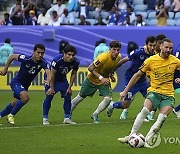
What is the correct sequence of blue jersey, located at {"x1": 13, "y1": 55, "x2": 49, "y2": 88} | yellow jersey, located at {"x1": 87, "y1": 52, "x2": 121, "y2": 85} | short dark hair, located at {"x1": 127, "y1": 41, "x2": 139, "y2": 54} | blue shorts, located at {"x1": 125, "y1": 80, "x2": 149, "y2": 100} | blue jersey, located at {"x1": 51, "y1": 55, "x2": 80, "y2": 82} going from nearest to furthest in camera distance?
blue jersey, located at {"x1": 51, "y1": 55, "x2": 80, "y2": 82} < blue jersey, located at {"x1": 13, "y1": 55, "x2": 49, "y2": 88} < yellow jersey, located at {"x1": 87, "y1": 52, "x2": 121, "y2": 85} < blue shorts, located at {"x1": 125, "y1": 80, "x2": 149, "y2": 100} < short dark hair, located at {"x1": 127, "y1": 41, "x2": 139, "y2": 54}

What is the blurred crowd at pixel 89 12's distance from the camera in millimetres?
33000

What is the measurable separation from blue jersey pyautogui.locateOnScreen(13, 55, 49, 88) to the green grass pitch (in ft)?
3.33

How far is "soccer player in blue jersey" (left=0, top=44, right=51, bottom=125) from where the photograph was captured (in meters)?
17.6

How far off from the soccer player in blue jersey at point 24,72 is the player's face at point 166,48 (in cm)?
430

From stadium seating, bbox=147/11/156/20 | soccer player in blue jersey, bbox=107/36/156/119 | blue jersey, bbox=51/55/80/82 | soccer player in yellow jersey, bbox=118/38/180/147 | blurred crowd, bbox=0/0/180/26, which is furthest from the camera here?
stadium seating, bbox=147/11/156/20

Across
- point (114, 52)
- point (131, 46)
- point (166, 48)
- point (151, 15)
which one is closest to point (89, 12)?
point (151, 15)

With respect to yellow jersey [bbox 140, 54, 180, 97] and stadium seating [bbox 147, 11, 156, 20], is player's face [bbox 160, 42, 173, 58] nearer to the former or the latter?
yellow jersey [bbox 140, 54, 180, 97]

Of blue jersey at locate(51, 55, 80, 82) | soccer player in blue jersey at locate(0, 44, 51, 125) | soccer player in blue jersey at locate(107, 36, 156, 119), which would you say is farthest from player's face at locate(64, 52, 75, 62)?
soccer player in blue jersey at locate(107, 36, 156, 119)

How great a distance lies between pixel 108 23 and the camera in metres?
33.5

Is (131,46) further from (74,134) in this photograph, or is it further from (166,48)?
(166,48)

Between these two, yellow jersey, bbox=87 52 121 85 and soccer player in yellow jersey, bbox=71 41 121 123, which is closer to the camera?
A: soccer player in yellow jersey, bbox=71 41 121 123

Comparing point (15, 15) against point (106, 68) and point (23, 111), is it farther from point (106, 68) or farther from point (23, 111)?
point (106, 68)

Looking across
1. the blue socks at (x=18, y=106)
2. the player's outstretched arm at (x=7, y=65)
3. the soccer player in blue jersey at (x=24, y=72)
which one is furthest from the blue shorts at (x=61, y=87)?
the player's outstretched arm at (x=7, y=65)

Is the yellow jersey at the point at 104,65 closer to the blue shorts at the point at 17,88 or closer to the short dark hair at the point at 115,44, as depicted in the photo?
the short dark hair at the point at 115,44
